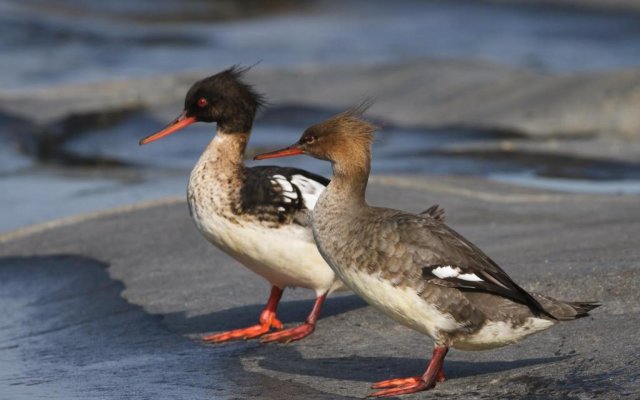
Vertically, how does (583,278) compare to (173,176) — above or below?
above

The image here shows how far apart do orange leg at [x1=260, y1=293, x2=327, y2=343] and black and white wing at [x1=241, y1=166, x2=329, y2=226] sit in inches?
20.3

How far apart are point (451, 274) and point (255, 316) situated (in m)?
2.25

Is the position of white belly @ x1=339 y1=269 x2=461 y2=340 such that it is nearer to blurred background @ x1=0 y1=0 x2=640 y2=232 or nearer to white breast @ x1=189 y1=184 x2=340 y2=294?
white breast @ x1=189 y1=184 x2=340 y2=294

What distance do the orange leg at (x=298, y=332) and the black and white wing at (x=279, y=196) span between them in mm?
515

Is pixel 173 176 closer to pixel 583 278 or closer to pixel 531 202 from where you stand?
pixel 531 202

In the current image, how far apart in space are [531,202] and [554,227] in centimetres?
127

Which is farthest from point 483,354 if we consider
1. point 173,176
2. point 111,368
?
point 173,176

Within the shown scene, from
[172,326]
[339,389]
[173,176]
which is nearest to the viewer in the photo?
[339,389]

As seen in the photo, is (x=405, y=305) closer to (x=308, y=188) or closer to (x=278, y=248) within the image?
(x=278, y=248)

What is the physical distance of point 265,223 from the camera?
6816 millimetres

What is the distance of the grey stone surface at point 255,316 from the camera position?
5.82m

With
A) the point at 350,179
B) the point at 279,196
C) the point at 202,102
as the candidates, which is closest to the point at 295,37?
the point at 202,102

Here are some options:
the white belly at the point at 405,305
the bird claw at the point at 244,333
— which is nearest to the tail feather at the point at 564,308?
the white belly at the point at 405,305

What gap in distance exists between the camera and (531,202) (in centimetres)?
992
